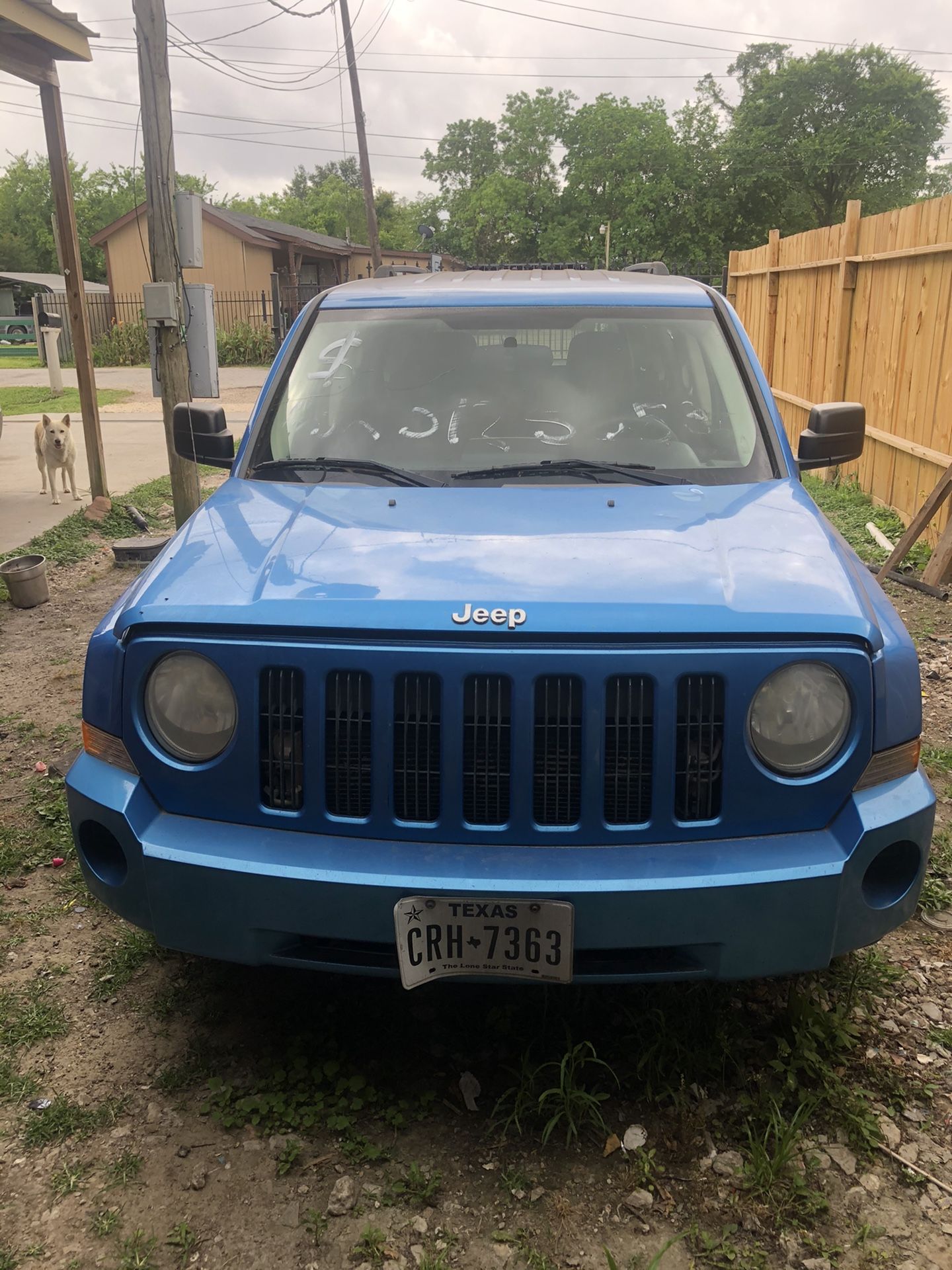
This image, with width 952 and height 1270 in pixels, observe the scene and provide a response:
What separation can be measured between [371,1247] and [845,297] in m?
10.2

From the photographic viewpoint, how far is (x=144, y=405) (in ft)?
70.7

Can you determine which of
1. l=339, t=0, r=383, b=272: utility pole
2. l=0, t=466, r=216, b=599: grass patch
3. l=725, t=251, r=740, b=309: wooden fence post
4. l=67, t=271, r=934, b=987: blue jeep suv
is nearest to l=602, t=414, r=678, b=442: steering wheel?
l=67, t=271, r=934, b=987: blue jeep suv

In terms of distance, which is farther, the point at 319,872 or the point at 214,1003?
the point at 214,1003

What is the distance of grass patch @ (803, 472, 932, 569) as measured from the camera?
8031mm

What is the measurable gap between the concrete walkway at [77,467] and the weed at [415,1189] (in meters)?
7.38

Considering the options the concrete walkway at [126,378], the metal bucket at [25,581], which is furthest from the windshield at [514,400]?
the concrete walkway at [126,378]

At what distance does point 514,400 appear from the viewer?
372 centimetres

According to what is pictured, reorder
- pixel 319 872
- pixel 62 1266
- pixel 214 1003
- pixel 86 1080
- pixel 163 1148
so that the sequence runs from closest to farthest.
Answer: pixel 62 1266 → pixel 319 872 → pixel 163 1148 → pixel 86 1080 → pixel 214 1003

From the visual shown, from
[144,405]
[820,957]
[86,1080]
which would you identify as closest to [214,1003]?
[86,1080]

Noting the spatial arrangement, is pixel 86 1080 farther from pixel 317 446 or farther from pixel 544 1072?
pixel 317 446

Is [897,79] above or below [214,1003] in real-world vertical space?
above

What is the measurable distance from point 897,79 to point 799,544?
59.0 m

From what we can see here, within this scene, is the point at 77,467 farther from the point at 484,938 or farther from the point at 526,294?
the point at 484,938

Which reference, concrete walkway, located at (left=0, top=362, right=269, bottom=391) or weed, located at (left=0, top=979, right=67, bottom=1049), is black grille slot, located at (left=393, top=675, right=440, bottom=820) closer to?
weed, located at (left=0, top=979, right=67, bottom=1049)
